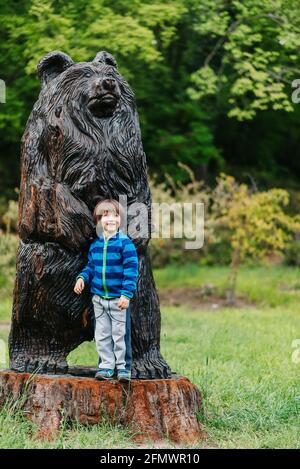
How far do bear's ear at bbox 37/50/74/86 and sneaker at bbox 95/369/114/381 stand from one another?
1938mm

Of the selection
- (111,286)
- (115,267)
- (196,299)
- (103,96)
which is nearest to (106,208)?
(115,267)

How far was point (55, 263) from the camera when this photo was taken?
206 inches

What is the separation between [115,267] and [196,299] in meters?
9.45

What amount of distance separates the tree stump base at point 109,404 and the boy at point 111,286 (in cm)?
11

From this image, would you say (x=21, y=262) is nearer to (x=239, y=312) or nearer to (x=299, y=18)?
(x=239, y=312)

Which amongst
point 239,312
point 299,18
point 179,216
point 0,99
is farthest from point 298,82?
point 0,99

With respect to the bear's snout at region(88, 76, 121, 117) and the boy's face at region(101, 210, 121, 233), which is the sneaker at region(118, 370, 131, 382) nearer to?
the boy's face at region(101, 210, 121, 233)

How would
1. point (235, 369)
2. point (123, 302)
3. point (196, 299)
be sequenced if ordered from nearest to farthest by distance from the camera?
point (123, 302), point (235, 369), point (196, 299)

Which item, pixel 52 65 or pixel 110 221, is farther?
pixel 52 65

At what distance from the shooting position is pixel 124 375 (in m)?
5.01

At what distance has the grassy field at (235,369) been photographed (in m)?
4.95

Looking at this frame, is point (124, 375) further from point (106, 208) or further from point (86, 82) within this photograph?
point (86, 82)

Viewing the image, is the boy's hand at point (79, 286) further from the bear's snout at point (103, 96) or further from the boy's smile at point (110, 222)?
the bear's snout at point (103, 96)

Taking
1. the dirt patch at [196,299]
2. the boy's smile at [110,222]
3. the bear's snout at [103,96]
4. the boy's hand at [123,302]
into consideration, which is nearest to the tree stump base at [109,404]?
the boy's hand at [123,302]
